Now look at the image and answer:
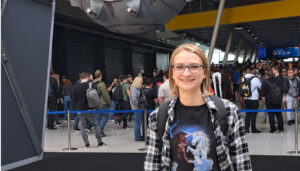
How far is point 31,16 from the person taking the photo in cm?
553

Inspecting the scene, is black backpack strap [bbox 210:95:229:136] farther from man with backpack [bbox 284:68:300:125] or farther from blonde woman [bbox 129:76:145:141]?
man with backpack [bbox 284:68:300:125]

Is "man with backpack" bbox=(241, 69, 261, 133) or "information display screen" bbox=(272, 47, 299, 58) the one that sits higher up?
"information display screen" bbox=(272, 47, 299, 58)

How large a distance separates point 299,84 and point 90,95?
6.04 metres

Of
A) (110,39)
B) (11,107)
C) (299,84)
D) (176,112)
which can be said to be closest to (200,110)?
(176,112)

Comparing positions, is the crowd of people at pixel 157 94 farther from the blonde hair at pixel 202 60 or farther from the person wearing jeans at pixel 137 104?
the blonde hair at pixel 202 60

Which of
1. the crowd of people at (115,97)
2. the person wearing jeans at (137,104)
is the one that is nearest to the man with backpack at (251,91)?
the crowd of people at (115,97)

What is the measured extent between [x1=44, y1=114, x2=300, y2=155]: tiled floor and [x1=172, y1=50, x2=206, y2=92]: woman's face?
17.2 feet

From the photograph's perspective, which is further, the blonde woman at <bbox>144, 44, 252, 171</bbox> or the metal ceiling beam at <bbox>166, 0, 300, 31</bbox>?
the metal ceiling beam at <bbox>166, 0, 300, 31</bbox>

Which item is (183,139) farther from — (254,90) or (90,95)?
(254,90)

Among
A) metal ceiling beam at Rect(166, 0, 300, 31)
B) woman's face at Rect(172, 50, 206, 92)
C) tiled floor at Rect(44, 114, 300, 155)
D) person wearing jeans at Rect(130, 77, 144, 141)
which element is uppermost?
metal ceiling beam at Rect(166, 0, 300, 31)

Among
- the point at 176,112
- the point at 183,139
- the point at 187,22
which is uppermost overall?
the point at 187,22

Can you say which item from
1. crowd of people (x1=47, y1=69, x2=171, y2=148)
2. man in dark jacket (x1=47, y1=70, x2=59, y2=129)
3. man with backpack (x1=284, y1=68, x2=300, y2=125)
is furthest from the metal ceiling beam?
man in dark jacket (x1=47, y1=70, x2=59, y2=129)

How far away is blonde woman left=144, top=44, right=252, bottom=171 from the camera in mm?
1775

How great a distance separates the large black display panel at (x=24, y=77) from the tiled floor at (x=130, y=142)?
194cm
